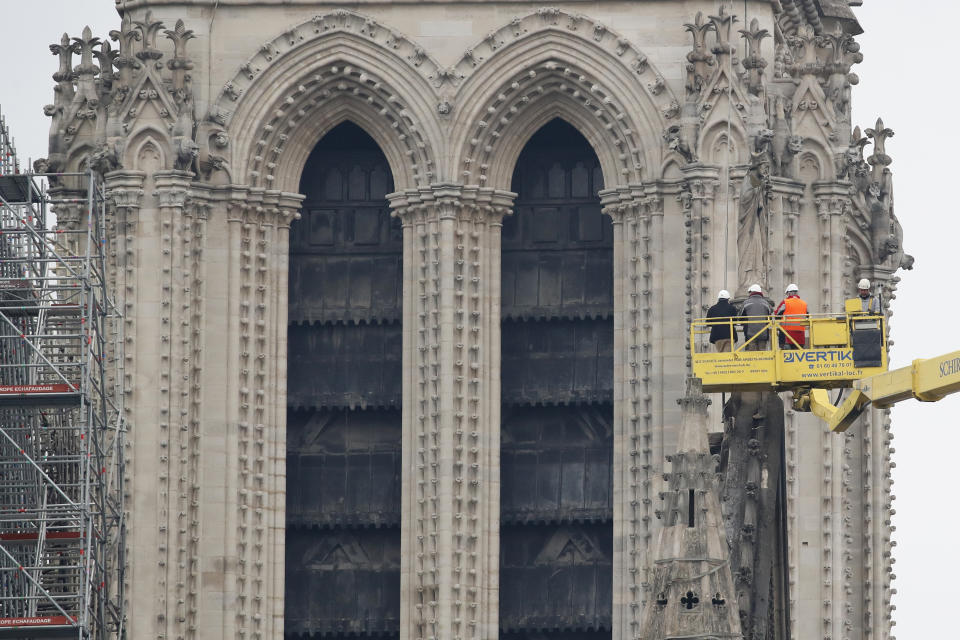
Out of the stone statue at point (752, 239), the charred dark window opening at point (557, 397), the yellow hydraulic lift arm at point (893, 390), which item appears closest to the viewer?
the yellow hydraulic lift arm at point (893, 390)

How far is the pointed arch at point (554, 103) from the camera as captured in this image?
60.4 m

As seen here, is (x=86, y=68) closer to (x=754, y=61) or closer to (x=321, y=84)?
(x=321, y=84)

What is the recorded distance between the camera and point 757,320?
46.2 meters

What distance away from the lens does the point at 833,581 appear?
6075cm

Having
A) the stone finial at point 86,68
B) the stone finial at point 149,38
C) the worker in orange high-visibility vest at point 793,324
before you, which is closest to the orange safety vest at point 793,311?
the worker in orange high-visibility vest at point 793,324

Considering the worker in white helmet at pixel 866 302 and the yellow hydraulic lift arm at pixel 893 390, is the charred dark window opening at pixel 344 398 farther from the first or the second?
the worker in white helmet at pixel 866 302

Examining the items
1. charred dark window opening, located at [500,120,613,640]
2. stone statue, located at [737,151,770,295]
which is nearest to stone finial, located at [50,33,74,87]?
charred dark window opening, located at [500,120,613,640]

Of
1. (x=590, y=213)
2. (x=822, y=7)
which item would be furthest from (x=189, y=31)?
(x=822, y=7)

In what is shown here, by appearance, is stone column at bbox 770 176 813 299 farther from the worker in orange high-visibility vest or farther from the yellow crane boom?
the yellow crane boom

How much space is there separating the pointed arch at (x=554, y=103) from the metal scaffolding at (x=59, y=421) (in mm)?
5362

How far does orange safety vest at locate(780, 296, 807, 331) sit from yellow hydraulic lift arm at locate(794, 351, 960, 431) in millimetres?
818

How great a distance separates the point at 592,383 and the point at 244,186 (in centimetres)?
561

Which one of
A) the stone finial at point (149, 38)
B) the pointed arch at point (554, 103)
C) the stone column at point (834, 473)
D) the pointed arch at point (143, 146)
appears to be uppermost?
the stone finial at point (149, 38)

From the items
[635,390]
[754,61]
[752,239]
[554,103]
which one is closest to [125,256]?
[554,103]
